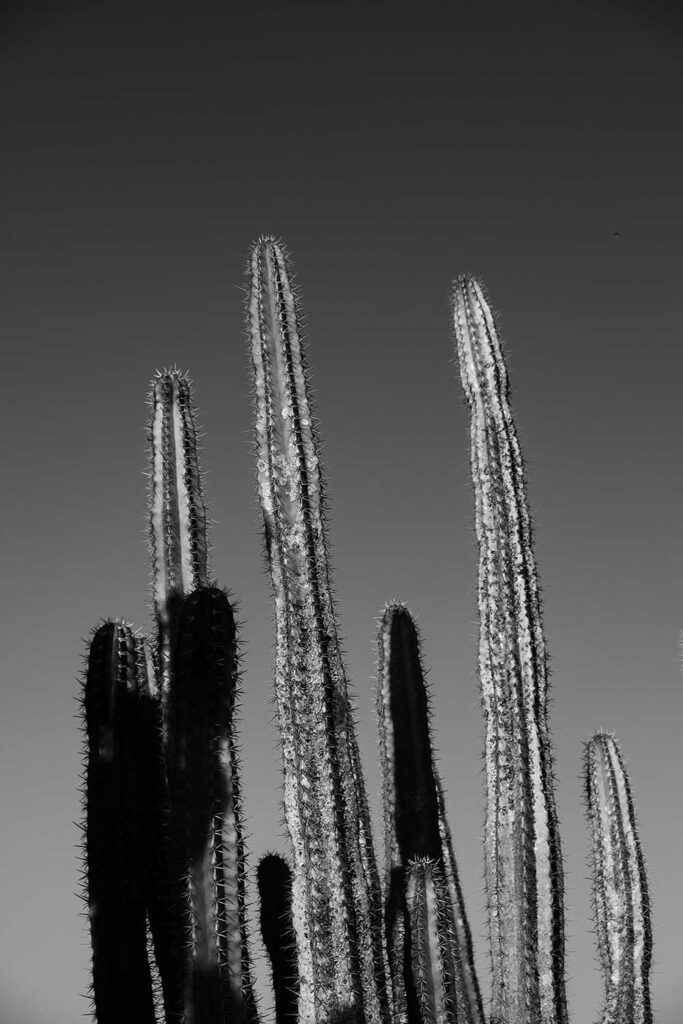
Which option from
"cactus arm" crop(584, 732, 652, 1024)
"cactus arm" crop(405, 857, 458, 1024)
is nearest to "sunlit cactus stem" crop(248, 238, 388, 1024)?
"cactus arm" crop(405, 857, 458, 1024)

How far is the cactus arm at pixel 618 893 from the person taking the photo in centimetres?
851

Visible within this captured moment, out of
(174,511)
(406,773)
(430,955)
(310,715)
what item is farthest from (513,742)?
(174,511)

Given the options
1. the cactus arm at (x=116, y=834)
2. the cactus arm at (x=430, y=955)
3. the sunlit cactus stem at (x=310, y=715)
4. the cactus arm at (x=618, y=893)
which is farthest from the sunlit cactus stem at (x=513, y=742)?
the cactus arm at (x=116, y=834)

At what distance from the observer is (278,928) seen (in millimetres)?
7766

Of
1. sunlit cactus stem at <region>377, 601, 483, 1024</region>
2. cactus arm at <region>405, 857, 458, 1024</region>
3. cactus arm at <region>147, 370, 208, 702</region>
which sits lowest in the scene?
cactus arm at <region>405, 857, 458, 1024</region>

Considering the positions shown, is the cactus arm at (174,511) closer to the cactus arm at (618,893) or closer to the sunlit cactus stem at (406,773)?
the sunlit cactus stem at (406,773)

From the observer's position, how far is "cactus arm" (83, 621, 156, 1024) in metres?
6.03

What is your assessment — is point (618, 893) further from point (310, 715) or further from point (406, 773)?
point (310, 715)

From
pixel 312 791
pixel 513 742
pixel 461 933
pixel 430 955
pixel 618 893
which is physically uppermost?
pixel 513 742

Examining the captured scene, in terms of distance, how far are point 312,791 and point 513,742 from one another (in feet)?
6.23

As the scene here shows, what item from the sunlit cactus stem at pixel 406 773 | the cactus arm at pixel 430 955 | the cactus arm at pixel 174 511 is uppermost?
the cactus arm at pixel 174 511

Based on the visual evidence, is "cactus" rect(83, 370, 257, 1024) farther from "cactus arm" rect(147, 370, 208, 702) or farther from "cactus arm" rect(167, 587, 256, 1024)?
"cactus arm" rect(147, 370, 208, 702)

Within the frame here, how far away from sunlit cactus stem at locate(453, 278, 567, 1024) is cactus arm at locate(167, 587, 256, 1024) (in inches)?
89.4

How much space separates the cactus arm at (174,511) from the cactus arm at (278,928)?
1862 mm
